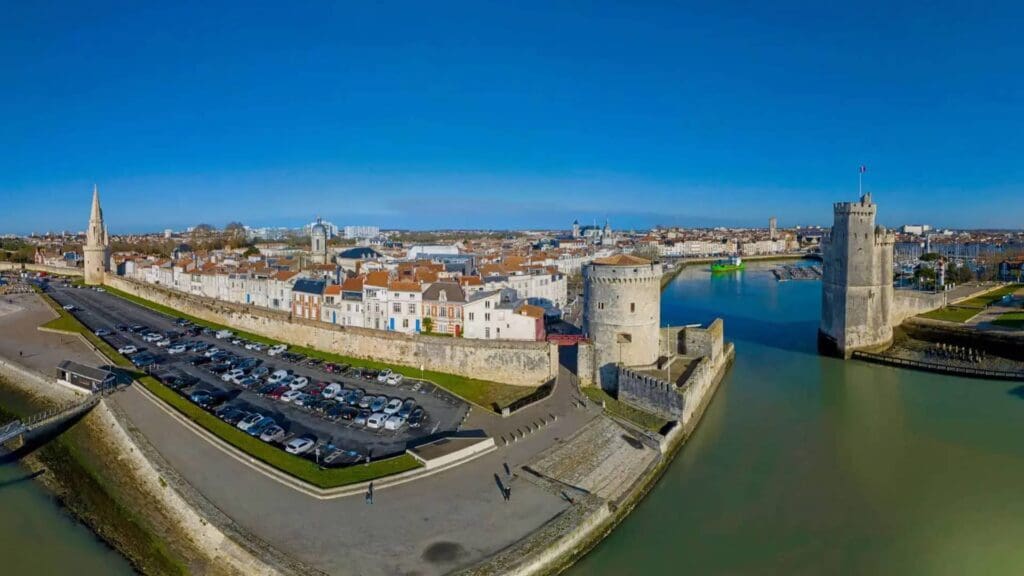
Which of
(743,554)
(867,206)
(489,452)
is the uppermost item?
(867,206)

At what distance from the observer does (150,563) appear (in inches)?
448

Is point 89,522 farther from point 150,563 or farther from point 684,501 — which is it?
point 684,501

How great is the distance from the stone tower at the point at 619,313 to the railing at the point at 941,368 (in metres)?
12.5

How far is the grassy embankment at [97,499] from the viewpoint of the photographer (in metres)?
11.6

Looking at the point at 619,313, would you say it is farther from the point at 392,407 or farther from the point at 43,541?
the point at 43,541

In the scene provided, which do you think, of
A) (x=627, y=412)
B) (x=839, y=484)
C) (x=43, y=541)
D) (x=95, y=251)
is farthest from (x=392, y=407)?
(x=95, y=251)

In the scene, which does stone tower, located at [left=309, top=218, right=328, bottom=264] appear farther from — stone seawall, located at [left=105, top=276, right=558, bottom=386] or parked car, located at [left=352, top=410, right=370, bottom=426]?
parked car, located at [left=352, top=410, right=370, bottom=426]

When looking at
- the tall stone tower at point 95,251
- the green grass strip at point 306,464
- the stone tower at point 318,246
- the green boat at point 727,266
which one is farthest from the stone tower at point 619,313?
the green boat at point 727,266

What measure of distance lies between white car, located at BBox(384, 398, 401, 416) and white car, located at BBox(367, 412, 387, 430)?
0.48 m

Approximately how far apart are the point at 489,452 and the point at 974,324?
2629cm

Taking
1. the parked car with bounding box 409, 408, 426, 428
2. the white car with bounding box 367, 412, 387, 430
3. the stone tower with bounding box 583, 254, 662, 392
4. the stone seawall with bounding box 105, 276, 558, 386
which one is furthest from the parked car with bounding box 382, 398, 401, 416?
the stone tower with bounding box 583, 254, 662, 392

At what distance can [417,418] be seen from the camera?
17641 millimetres

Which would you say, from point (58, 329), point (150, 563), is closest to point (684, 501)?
point (150, 563)

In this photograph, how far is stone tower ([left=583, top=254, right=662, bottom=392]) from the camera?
20.1 metres
